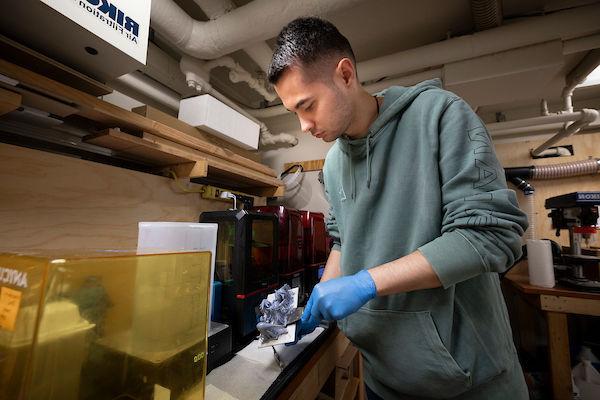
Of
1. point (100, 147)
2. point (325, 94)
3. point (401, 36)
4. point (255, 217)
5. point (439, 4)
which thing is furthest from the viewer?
point (401, 36)

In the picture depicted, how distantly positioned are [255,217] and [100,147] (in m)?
0.88

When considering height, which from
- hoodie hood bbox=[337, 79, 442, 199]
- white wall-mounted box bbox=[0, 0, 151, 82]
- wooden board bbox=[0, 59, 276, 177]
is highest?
white wall-mounted box bbox=[0, 0, 151, 82]

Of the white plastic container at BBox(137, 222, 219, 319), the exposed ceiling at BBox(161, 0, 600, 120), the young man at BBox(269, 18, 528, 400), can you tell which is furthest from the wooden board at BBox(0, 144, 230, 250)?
the exposed ceiling at BBox(161, 0, 600, 120)

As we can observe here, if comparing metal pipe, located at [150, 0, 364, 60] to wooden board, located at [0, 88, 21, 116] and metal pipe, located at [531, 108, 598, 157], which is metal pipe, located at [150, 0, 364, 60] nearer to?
wooden board, located at [0, 88, 21, 116]

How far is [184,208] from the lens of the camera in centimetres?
158

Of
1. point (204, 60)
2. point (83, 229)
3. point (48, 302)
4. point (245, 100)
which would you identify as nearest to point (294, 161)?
point (245, 100)

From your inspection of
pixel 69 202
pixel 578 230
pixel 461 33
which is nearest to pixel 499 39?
pixel 461 33

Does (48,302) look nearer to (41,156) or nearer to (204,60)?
(41,156)

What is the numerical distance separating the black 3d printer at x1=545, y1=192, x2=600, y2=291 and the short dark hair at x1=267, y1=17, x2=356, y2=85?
6.41ft

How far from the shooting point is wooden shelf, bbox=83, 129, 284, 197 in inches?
43.9

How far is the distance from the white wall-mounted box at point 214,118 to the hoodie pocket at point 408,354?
4.36 ft

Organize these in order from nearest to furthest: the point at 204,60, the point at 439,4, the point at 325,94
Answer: the point at 325,94, the point at 439,4, the point at 204,60

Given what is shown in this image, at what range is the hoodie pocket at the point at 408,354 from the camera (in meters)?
0.61

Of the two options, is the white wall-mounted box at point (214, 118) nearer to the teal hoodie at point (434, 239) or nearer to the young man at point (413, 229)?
the young man at point (413, 229)
